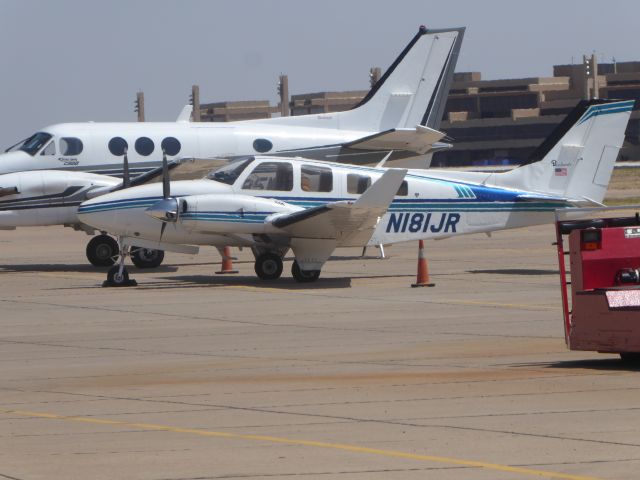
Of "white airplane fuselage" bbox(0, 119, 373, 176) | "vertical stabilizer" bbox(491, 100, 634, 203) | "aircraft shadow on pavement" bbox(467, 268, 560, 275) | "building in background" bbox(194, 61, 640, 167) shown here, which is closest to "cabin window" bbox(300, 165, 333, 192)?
"vertical stabilizer" bbox(491, 100, 634, 203)

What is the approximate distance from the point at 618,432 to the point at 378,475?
1.82m

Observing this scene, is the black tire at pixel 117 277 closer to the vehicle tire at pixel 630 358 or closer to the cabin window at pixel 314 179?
the cabin window at pixel 314 179

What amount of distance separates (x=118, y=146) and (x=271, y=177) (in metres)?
5.99

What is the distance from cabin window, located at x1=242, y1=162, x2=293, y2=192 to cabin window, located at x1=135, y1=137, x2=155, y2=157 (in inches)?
226

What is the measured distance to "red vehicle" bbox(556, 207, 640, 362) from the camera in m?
10.4

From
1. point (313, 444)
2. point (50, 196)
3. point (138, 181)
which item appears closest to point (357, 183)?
point (138, 181)

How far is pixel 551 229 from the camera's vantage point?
3512 centimetres

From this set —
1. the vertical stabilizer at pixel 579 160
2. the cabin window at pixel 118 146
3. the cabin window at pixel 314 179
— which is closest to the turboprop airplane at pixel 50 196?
the cabin window at pixel 118 146

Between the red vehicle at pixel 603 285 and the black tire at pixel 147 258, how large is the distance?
14218 millimetres

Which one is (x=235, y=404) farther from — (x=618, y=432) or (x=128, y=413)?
(x=618, y=432)

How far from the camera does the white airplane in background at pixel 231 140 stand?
2391cm

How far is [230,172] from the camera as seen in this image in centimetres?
2055

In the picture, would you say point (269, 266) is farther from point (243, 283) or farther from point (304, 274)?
point (304, 274)

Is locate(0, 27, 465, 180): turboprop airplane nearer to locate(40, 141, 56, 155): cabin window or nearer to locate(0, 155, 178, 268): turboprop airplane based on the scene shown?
locate(40, 141, 56, 155): cabin window
